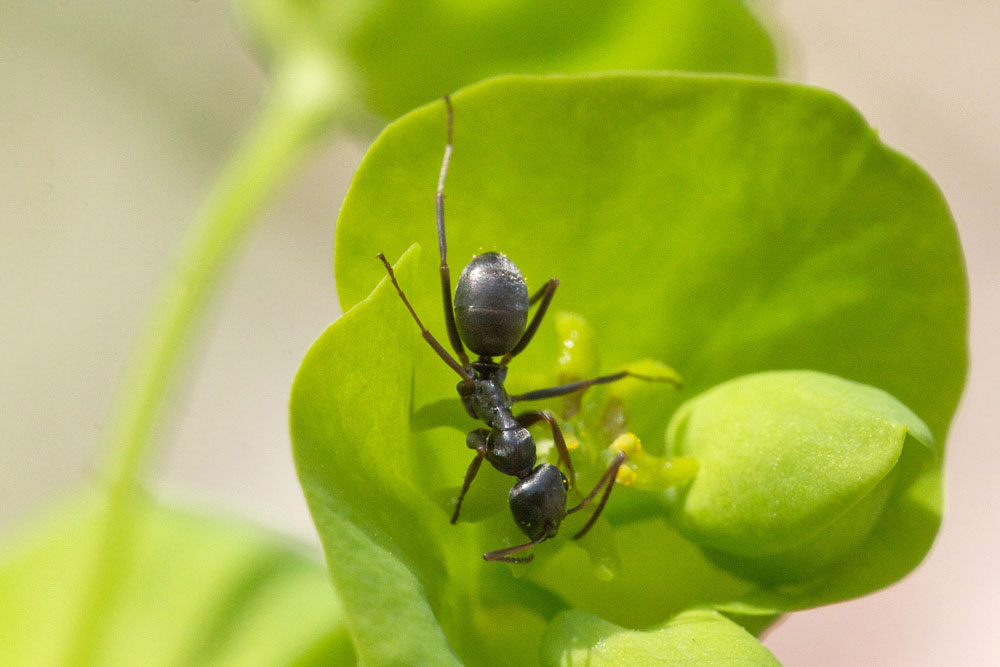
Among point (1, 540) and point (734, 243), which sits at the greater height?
point (1, 540)

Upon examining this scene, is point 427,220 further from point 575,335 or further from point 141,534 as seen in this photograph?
point 141,534

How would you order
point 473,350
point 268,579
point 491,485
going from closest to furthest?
point 491,485, point 473,350, point 268,579

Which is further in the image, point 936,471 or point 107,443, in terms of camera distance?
point 107,443

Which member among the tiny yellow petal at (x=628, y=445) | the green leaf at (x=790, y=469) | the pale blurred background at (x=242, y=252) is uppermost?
the pale blurred background at (x=242, y=252)

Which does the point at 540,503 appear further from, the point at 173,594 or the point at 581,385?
the point at 173,594

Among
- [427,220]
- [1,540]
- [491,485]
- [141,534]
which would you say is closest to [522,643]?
[491,485]

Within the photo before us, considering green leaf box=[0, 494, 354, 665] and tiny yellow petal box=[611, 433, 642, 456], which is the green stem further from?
tiny yellow petal box=[611, 433, 642, 456]

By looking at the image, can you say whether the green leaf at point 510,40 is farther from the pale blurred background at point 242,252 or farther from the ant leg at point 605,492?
the pale blurred background at point 242,252

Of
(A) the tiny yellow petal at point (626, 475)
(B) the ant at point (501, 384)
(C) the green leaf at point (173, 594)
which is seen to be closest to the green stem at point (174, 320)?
(C) the green leaf at point (173, 594)
